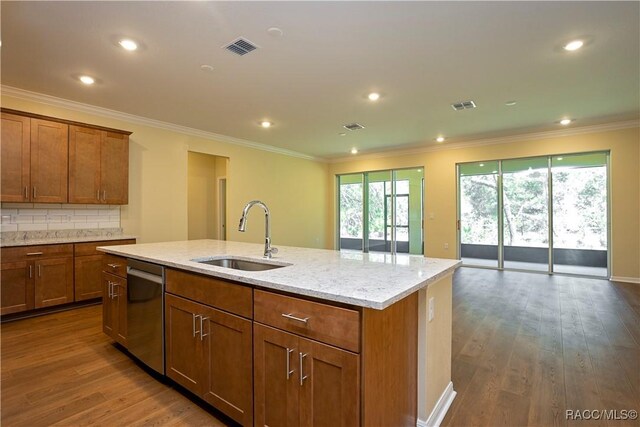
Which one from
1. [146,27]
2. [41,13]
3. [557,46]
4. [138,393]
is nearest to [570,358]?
[557,46]

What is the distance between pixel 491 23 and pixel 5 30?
394 centimetres

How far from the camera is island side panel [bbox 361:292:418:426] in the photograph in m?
1.22

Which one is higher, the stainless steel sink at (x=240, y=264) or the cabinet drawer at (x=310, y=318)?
the stainless steel sink at (x=240, y=264)

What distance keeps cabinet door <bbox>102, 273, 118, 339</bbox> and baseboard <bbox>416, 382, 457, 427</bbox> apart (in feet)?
8.17

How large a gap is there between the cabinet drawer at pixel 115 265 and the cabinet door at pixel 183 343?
70 cm

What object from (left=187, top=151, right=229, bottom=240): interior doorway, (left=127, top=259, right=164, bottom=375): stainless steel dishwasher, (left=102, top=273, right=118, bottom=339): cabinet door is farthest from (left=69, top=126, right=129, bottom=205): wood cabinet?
(left=187, top=151, right=229, bottom=240): interior doorway

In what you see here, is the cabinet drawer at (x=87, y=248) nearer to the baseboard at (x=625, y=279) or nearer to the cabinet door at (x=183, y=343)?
the cabinet door at (x=183, y=343)

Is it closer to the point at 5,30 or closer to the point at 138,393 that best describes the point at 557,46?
the point at 138,393

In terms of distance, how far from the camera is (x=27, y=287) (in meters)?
3.40

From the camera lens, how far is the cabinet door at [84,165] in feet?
12.7

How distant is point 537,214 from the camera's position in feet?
19.7

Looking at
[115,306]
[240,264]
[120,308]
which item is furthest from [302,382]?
[115,306]

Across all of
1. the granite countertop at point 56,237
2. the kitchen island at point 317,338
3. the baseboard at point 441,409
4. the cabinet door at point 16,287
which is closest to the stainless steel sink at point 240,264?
the kitchen island at point 317,338

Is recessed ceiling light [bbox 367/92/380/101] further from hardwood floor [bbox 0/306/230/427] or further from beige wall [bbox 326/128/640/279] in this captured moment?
hardwood floor [bbox 0/306/230/427]
